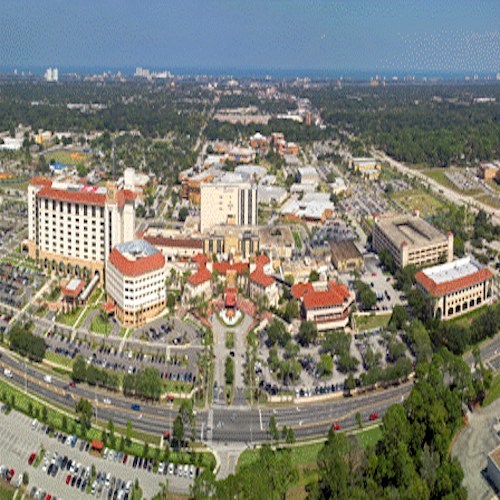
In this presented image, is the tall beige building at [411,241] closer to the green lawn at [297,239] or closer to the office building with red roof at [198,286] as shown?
the green lawn at [297,239]

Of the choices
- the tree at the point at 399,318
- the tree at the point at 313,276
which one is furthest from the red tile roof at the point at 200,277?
the tree at the point at 399,318

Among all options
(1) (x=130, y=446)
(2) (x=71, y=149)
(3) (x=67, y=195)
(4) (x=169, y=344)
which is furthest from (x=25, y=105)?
(1) (x=130, y=446)

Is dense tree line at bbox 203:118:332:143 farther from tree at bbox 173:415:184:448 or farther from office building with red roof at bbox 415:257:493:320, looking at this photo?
tree at bbox 173:415:184:448

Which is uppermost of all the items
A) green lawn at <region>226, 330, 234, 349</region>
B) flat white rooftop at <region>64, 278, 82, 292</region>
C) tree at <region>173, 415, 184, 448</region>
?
flat white rooftop at <region>64, 278, 82, 292</region>

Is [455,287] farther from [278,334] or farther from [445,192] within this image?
[445,192]

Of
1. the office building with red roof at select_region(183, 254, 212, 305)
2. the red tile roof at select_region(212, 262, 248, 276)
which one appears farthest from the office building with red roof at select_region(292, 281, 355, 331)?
the office building with red roof at select_region(183, 254, 212, 305)

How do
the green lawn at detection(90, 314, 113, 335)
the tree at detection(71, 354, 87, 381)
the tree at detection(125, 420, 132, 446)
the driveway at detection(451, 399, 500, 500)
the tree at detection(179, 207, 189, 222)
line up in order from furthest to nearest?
the tree at detection(179, 207, 189, 222) → the green lawn at detection(90, 314, 113, 335) → the tree at detection(71, 354, 87, 381) → the tree at detection(125, 420, 132, 446) → the driveway at detection(451, 399, 500, 500)

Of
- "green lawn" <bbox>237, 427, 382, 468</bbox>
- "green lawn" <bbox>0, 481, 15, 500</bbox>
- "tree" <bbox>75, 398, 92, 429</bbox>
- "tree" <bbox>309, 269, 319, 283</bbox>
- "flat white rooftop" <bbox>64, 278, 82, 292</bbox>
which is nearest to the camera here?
"green lawn" <bbox>0, 481, 15, 500</bbox>
